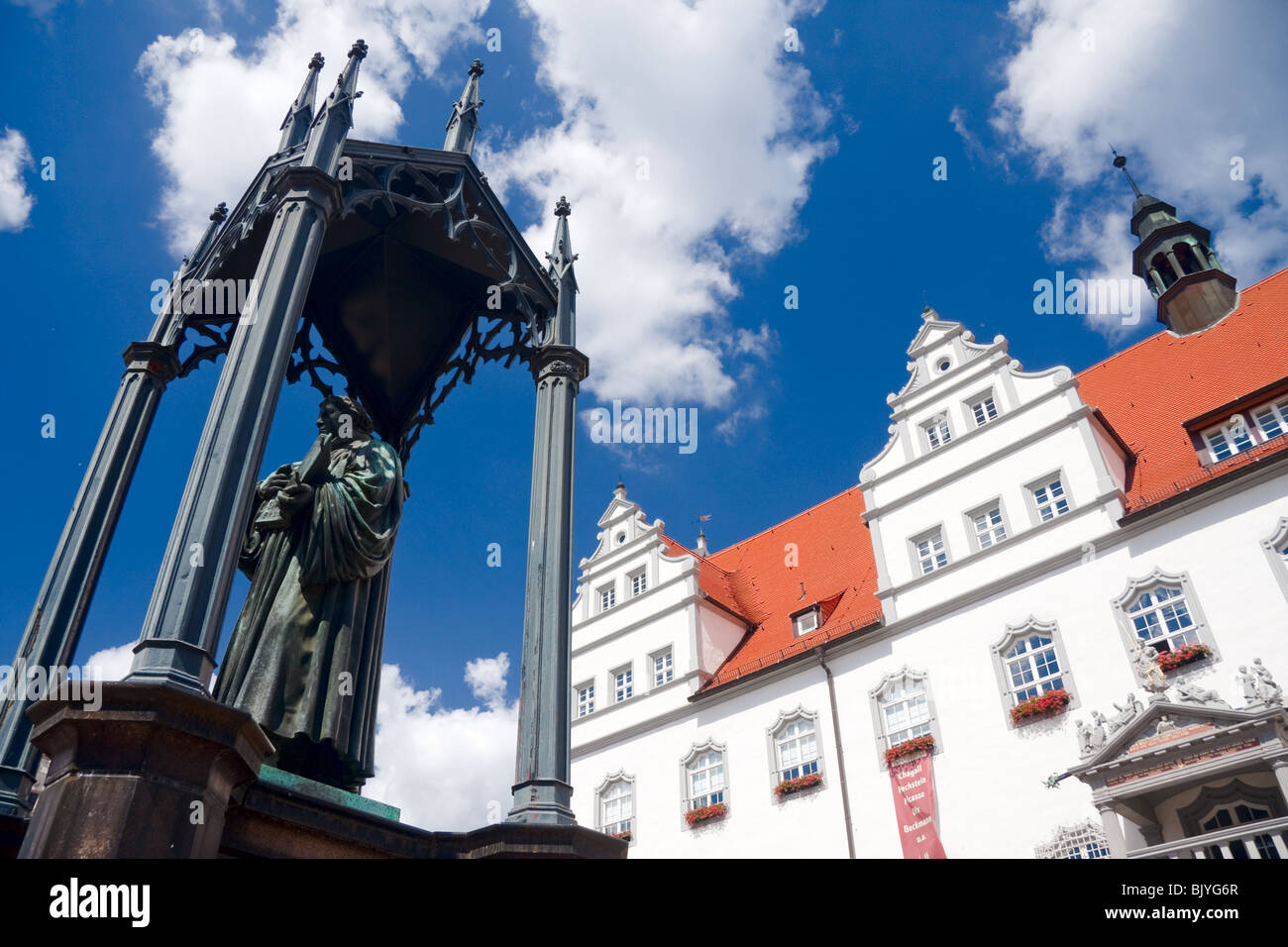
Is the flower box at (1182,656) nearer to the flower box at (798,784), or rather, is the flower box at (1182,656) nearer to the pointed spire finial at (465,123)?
the flower box at (798,784)

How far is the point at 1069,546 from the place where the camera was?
1755 centimetres

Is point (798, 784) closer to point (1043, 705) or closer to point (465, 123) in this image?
→ point (1043, 705)

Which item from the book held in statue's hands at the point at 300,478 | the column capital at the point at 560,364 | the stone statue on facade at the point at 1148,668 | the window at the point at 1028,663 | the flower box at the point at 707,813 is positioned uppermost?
the window at the point at 1028,663

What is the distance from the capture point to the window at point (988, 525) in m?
19.1

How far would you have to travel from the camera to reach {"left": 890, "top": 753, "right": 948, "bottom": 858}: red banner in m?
16.7

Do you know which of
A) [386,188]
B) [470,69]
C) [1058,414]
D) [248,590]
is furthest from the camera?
[1058,414]

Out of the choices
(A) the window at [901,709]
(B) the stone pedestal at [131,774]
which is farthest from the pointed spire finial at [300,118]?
(A) the window at [901,709]

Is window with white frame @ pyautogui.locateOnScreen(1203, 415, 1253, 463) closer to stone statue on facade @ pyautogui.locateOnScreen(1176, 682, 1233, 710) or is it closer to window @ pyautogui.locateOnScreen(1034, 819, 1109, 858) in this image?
stone statue on facade @ pyautogui.locateOnScreen(1176, 682, 1233, 710)

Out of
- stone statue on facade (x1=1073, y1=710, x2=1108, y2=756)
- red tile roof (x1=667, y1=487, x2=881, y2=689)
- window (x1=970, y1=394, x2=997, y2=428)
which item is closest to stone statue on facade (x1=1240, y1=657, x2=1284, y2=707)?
stone statue on facade (x1=1073, y1=710, x2=1108, y2=756)

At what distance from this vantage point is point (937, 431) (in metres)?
21.7
